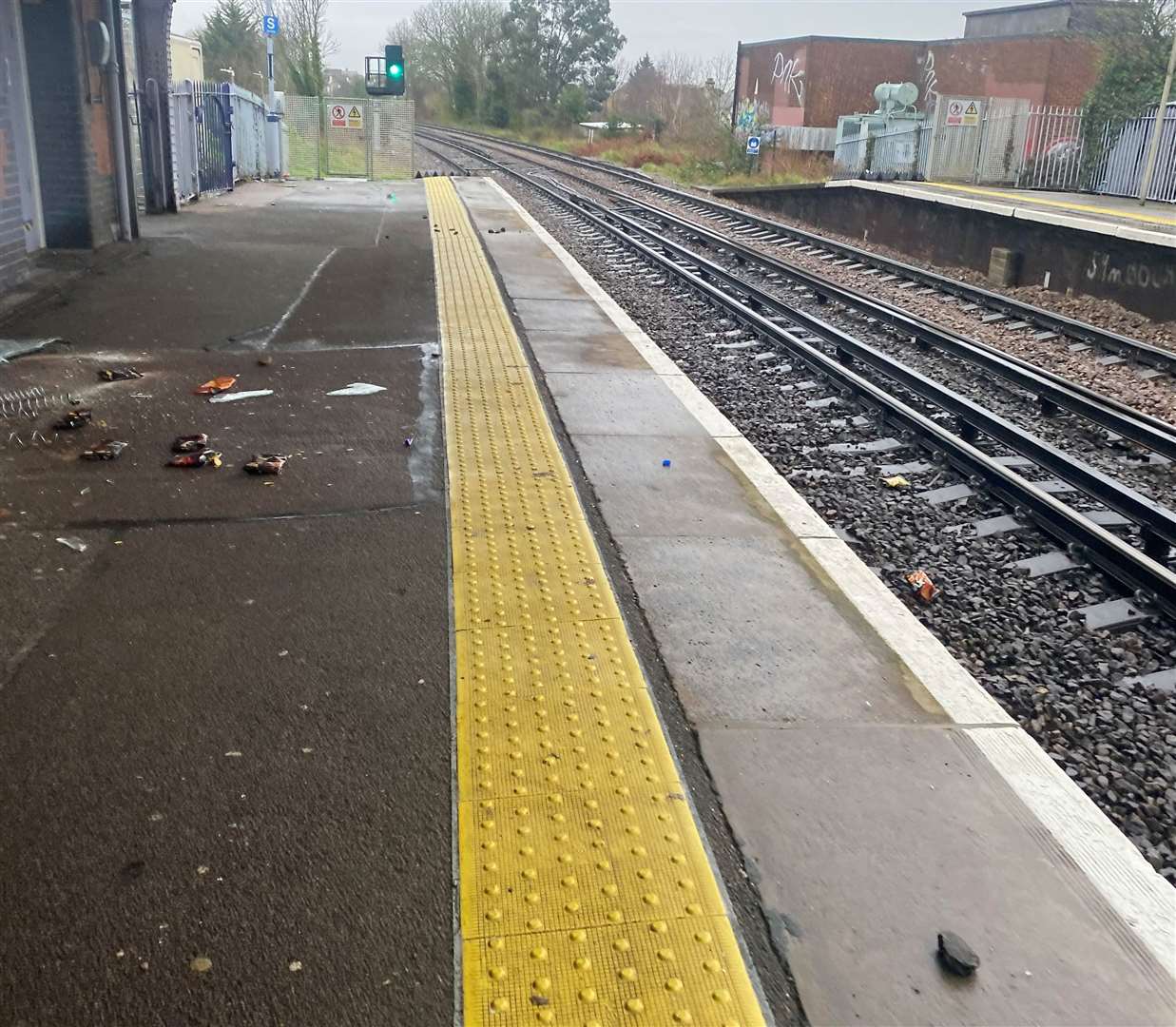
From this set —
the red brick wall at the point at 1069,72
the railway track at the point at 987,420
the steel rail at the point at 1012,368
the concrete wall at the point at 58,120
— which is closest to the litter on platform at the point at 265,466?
the railway track at the point at 987,420

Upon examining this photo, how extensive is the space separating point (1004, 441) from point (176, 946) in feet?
20.4

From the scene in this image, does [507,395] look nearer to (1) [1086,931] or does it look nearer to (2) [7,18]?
(1) [1086,931]

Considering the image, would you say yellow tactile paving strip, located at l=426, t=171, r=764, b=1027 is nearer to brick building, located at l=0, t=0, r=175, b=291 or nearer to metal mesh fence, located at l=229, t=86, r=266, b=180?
brick building, located at l=0, t=0, r=175, b=291

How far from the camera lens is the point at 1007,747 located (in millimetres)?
3350

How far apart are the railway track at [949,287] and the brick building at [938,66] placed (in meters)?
17.9

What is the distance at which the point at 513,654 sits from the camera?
3777 millimetres

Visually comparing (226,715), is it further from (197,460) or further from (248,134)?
(248,134)

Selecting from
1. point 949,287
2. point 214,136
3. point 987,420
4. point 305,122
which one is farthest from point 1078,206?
point 305,122

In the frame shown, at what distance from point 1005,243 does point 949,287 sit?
8.63ft

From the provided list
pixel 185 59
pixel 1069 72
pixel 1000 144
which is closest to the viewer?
pixel 1000 144

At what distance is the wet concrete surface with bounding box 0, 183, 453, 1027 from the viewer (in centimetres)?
234

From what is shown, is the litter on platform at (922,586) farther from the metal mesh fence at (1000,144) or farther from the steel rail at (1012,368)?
the metal mesh fence at (1000,144)

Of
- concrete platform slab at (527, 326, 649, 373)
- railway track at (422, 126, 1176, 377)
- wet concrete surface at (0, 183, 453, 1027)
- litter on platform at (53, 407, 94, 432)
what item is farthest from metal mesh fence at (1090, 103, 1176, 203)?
litter on platform at (53, 407, 94, 432)

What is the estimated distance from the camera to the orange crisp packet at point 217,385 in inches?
277
